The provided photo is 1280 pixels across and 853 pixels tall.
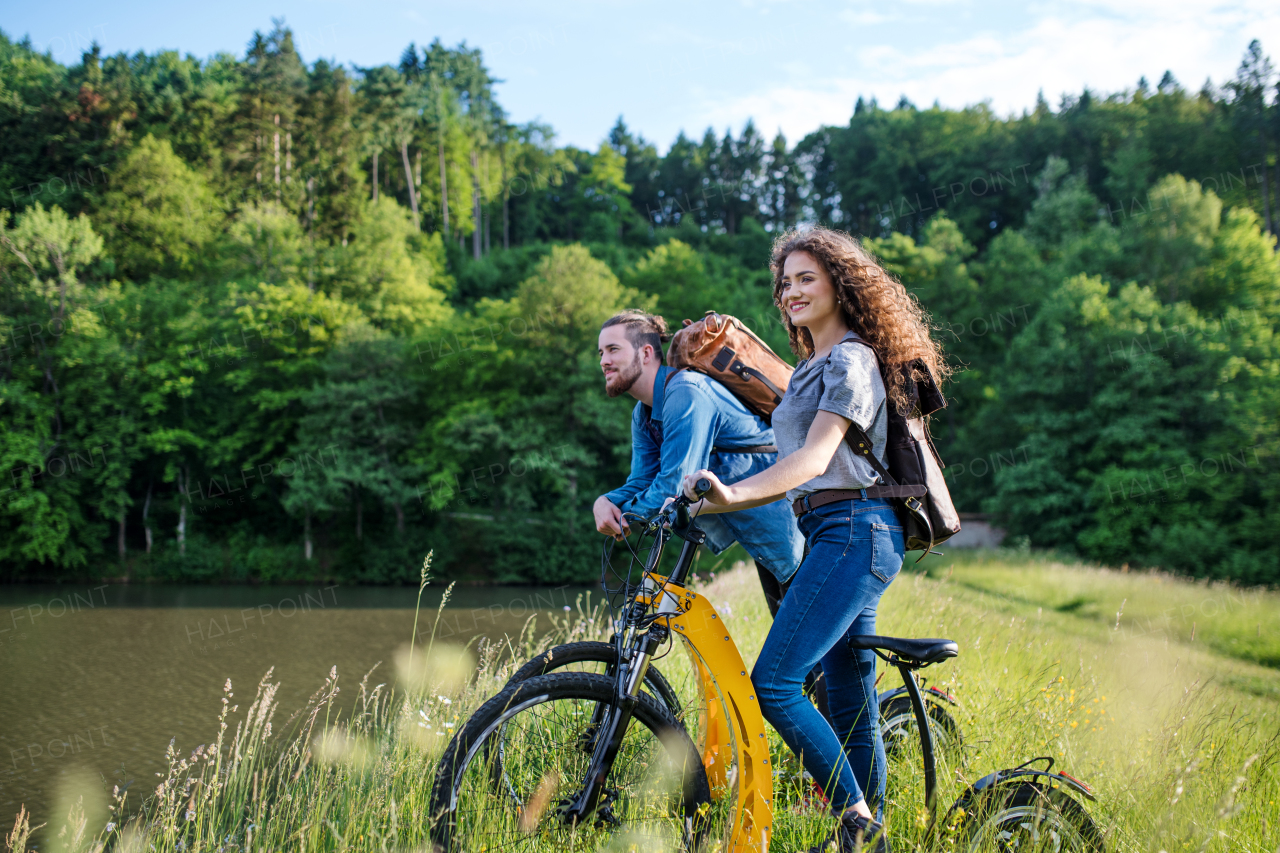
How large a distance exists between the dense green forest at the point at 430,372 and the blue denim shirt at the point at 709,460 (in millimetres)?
23838

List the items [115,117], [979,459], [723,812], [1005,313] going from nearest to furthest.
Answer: [723,812], [979,459], [1005,313], [115,117]

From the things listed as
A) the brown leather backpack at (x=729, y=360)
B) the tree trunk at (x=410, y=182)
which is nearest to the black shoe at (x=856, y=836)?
the brown leather backpack at (x=729, y=360)

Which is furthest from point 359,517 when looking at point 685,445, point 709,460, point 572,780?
point 572,780

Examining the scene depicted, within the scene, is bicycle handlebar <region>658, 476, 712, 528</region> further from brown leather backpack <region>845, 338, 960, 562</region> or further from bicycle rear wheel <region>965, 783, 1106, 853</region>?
bicycle rear wheel <region>965, 783, 1106, 853</region>

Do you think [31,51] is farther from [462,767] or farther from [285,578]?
[462,767]

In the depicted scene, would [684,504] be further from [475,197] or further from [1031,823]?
[475,197]

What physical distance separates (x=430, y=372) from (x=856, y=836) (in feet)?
92.3

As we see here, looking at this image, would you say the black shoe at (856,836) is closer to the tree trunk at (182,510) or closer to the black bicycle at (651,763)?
the black bicycle at (651,763)

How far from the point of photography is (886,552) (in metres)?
2.33

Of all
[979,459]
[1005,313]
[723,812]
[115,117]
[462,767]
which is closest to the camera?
[462,767]

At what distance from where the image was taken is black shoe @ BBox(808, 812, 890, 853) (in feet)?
7.65

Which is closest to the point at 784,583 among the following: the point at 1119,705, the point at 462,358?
the point at 1119,705

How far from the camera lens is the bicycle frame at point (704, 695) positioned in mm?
2416

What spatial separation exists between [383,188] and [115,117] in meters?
14.2
